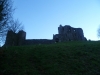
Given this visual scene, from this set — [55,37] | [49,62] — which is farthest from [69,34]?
[49,62]

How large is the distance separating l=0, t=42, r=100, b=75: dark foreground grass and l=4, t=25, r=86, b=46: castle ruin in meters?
26.8

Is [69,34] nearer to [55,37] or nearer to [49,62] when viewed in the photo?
[55,37]

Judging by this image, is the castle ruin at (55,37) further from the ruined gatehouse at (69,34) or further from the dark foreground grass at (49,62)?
the dark foreground grass at (49,62)

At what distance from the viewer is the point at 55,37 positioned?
56.8m

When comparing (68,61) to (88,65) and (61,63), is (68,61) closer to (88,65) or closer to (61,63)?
(61,63)

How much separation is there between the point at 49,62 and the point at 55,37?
41.0 m

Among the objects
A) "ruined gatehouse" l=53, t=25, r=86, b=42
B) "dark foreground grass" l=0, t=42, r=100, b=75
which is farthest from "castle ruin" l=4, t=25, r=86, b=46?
"dark foreground grass" l=0, t=42, r=100, b=75

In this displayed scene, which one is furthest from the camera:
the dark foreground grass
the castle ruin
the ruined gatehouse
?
the ruined gatehouse

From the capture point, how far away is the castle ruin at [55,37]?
46500 mm

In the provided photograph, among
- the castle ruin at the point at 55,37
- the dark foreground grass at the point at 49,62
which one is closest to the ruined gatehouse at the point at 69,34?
the castle ruin at the point at 55,37

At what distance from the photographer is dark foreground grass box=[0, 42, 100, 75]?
45.3 ft

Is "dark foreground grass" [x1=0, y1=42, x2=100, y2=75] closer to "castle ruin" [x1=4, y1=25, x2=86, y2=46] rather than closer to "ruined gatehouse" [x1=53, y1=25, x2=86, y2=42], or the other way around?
"castle ruin" [x1=4, y1=25, x2=86, y2=46]

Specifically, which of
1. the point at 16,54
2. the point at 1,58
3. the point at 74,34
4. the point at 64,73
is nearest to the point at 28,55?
the point at 16,54

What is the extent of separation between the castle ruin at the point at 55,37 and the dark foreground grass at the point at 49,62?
26779 millimetres
